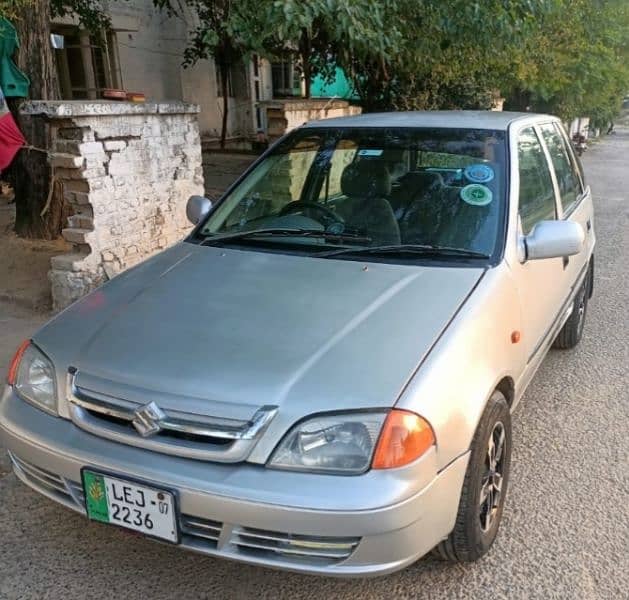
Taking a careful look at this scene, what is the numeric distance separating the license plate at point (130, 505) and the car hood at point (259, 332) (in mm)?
265

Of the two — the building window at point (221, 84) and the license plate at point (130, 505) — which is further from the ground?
the building window at point (221, 84)

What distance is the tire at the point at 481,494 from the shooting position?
214cm

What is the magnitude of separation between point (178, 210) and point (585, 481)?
399 cm

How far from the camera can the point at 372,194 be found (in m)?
3.15

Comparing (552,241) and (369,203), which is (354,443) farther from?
(369,203)

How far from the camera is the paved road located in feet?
7.47

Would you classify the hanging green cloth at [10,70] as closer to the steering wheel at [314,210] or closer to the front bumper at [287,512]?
the steering wheel at [314,210]

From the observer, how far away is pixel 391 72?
9.49 metres

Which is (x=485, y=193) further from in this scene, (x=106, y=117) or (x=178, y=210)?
(x=178, y=210)

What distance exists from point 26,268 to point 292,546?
4595mm

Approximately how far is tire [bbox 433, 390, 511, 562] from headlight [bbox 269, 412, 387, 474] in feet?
1.51

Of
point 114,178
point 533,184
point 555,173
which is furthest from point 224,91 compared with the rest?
point 533,184

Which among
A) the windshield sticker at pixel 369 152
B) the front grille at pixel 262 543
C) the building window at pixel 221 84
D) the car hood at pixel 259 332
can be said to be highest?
the building window at pixel 221 84

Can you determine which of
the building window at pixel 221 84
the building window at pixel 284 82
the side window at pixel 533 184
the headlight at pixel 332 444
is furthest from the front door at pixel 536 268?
the building window at pixel 284 82
